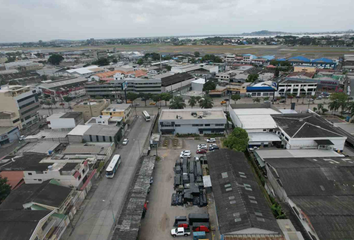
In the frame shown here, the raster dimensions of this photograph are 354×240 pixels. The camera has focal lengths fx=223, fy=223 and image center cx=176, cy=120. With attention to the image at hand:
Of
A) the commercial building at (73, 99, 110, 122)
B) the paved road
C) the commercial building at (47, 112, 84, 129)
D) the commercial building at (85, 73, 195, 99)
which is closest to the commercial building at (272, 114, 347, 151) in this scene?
the paved road

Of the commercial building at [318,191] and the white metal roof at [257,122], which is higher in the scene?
the white metal roof at [257,122]

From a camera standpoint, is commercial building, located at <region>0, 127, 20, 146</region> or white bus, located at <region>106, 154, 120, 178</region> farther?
commercial building, located at <region>0, 127, 20, 146</region>

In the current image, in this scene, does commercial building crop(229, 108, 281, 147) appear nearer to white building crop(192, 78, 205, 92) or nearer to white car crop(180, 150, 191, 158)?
white car crop(180, 150, 191, 158)

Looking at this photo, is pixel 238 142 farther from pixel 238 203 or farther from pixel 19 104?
pixel 19 104

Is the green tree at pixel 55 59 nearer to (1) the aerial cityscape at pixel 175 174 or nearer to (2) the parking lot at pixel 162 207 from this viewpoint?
(1) the aerial cityscape at pixel 175 174

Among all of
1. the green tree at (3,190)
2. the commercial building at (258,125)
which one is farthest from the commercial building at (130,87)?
the green tree at (3,190)
